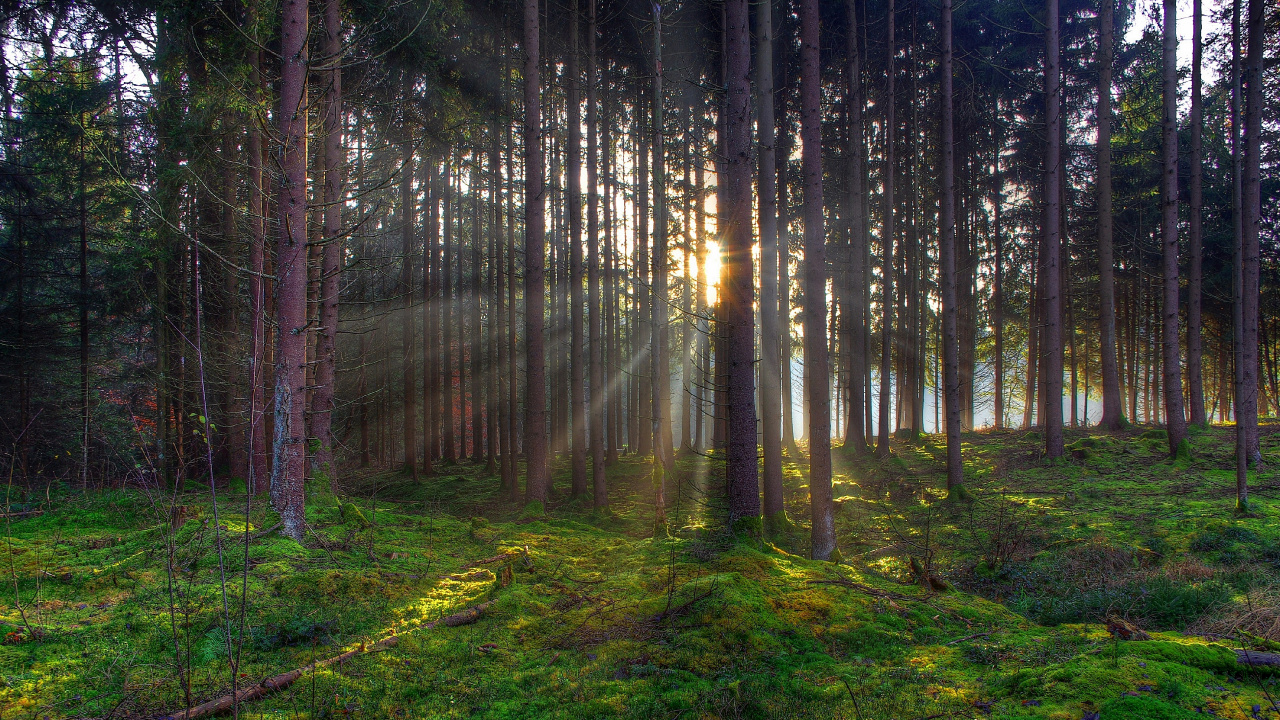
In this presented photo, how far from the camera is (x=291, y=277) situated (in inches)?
262

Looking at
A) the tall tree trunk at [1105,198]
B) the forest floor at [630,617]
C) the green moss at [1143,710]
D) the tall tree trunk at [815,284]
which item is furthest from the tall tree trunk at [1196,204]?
the green moss at [1143,710]

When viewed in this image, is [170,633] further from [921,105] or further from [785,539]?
[921,105]

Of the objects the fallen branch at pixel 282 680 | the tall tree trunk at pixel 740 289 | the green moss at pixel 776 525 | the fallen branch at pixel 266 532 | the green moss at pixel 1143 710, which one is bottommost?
the green moss at pixel 776 525

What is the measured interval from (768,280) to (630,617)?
5.83 m

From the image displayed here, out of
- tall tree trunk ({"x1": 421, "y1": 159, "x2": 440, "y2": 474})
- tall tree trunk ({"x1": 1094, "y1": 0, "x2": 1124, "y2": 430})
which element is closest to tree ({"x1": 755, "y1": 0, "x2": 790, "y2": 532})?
tall tree trunk ({"x1": 1094, "y1": 0, "x2": 1124, "y2": 430})

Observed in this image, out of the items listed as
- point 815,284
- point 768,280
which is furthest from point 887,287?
point 815,284

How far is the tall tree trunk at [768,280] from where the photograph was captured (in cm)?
874

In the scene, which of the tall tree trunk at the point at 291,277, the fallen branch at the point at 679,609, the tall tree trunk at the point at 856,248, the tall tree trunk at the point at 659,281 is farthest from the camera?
the tall tree trunk at the point at 856,248

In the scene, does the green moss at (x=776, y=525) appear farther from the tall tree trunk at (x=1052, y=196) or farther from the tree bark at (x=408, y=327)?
the tree bark at (x=408, y=327)

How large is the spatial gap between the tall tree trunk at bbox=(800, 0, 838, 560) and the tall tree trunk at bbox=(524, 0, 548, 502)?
550 centimetres

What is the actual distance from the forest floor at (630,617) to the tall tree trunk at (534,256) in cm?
259

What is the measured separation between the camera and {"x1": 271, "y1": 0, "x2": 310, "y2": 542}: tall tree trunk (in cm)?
654

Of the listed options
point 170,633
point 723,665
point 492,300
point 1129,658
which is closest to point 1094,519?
point 1129,658

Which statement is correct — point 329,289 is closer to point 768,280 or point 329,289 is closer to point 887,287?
point 768,280
